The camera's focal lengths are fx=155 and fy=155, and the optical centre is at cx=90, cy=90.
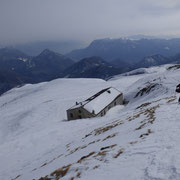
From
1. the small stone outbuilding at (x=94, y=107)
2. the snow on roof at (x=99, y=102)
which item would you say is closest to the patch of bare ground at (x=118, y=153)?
the small stone outbuilding at (x=94, y=107)

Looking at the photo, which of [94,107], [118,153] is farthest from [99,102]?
[118,153]

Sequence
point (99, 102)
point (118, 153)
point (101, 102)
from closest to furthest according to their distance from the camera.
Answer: point (118, 153) < point (99, 102) < point (101, 102)

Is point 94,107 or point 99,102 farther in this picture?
point 99,102

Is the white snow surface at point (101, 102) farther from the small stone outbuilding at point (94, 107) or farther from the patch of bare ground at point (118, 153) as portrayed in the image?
the patch of bare ground at point (118, 153)

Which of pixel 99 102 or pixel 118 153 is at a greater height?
pixel 118 153

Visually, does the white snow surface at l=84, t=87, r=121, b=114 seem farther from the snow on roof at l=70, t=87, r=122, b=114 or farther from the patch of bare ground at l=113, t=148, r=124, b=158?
the patch of bare ground at l=113, t=148, r=124, b=158

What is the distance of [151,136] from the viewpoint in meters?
8.88

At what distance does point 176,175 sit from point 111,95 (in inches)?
1760

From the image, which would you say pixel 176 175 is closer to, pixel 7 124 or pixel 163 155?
pixel 163 155

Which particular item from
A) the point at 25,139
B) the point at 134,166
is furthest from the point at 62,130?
the point at 134,166

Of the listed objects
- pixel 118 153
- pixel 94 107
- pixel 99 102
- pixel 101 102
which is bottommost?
pixel 94 107

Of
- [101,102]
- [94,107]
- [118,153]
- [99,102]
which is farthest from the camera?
[101,102]

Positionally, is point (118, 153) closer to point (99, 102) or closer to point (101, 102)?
point (99, 102)

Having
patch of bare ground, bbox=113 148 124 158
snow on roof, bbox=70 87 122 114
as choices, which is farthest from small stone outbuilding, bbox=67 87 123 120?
patch of bare ground, bbox=113 148 124 158
